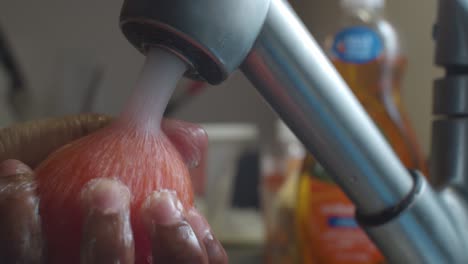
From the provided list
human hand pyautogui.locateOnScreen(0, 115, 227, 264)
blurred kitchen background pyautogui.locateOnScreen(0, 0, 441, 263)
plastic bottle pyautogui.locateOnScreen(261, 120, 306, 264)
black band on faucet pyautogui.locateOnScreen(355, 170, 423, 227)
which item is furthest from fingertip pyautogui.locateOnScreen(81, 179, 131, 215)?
blurred kitchen background pyautogui.locateOnScreen(0, 0, 441, 263)

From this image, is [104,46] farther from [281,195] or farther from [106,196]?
[106,196]

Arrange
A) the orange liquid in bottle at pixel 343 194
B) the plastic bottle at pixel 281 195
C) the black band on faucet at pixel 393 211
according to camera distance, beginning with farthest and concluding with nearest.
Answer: the plastic bottle at pixel 281 195, the orange liquid in bottle at pixel 343 194, the black band on faucet at pixel 393 211

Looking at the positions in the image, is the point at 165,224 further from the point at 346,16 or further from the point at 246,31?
the point at 346,16

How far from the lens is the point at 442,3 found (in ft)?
1.12

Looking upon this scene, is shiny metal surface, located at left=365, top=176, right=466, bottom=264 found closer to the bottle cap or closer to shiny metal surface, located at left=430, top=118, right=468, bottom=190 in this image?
shiny metal surface, located at left=430, top=118, right=468, bottom=190

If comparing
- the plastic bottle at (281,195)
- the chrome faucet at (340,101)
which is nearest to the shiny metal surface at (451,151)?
the chrome faucet at (340,101)

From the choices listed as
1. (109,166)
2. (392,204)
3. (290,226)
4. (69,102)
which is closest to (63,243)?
(109,166)

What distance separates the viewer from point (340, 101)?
270mm

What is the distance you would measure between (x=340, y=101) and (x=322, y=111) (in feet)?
0.04

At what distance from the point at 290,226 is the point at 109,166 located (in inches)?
17.0

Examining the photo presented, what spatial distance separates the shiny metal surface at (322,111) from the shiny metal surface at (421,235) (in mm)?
12

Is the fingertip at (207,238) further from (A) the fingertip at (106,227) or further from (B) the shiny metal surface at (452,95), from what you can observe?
(B) the shiny metal surface at (452,95)

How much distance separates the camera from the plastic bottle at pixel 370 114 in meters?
0.53

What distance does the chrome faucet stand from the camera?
0.72 ft
